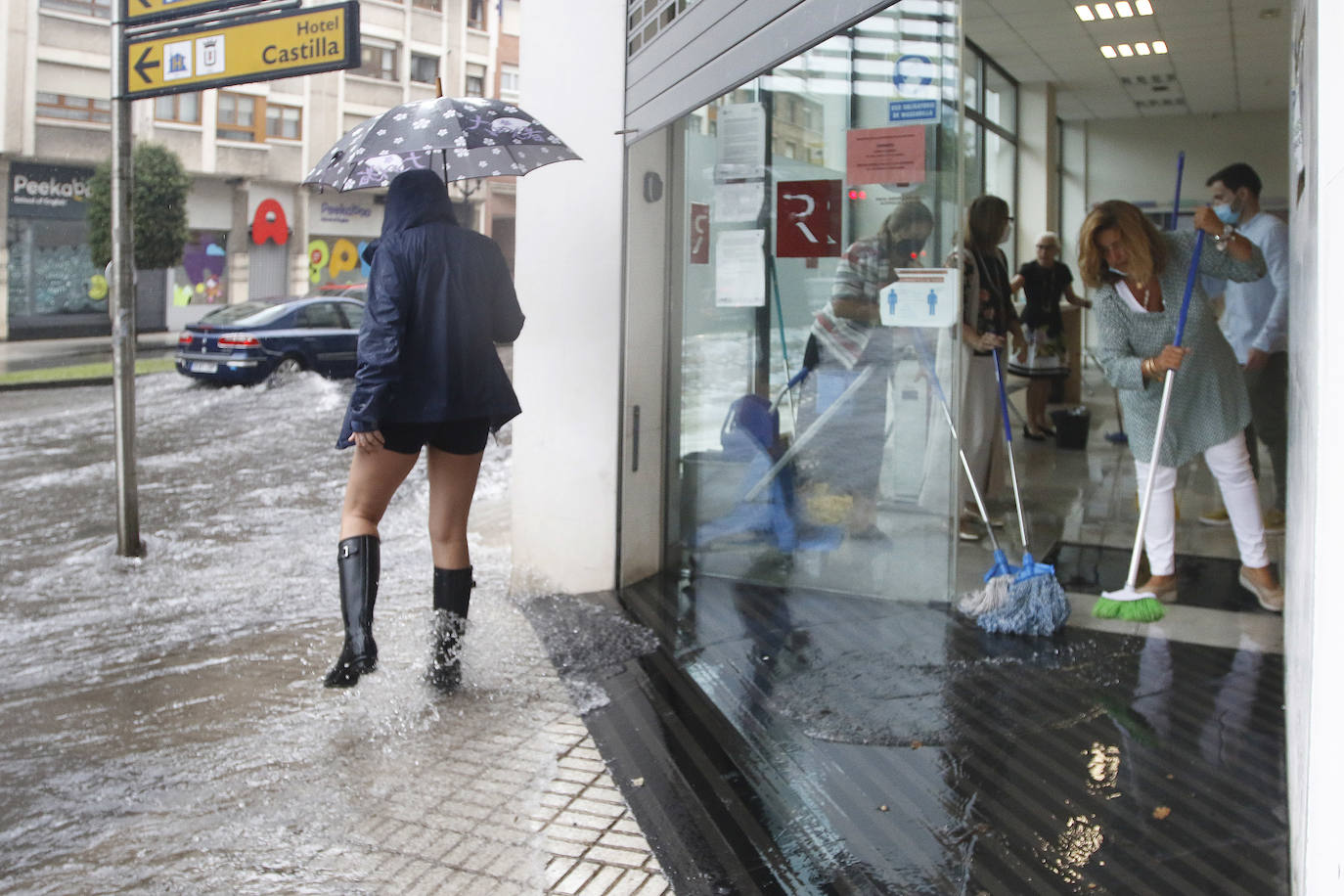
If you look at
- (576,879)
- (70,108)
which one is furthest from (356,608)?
(70,108)

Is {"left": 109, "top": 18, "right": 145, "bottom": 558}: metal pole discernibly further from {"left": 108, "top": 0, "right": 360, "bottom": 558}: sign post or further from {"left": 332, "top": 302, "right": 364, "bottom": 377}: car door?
{"left": 332, "top": 302, "right": 364, "bottom": 377}: car door

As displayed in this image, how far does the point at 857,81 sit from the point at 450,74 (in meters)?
32.1

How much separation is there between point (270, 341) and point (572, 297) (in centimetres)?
1415

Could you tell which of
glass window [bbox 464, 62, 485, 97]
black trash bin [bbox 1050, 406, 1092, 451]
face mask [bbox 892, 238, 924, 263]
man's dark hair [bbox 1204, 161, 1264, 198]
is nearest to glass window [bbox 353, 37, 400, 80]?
glass window [bbox 464, 62, 485, 97]

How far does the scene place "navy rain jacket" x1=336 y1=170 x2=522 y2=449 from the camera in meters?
4.34

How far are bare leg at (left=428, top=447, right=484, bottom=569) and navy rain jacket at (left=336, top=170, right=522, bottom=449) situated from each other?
0.21m

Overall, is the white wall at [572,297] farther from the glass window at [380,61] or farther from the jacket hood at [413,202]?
the glass window at [380,61]

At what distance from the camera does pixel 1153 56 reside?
15414 mm

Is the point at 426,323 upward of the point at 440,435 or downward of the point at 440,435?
upward

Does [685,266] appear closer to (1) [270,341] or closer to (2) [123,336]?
(2) [123,336]

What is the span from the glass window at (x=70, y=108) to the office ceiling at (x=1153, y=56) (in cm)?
2242

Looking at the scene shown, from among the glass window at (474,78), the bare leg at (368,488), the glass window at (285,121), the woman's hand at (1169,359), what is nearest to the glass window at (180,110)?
the glass window at (285,121)

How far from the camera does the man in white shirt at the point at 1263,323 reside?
6.70 meters

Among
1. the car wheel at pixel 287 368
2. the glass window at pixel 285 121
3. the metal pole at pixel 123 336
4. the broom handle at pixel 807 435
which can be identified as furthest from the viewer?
the glass window at pixel 285 121
